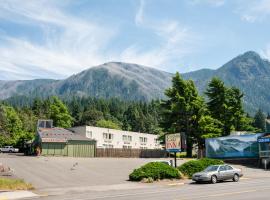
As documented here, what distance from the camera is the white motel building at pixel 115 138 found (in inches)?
3246

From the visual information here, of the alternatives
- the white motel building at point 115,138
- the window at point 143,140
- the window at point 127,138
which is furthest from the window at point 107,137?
the window at point 143,140

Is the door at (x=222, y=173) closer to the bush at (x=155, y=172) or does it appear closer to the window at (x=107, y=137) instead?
the bush at (x=155, y=172)

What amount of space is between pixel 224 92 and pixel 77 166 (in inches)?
1439

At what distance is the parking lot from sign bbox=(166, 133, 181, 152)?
5.30 metres

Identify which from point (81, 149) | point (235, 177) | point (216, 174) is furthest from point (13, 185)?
point (81, 149)

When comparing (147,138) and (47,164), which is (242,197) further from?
(147,138)

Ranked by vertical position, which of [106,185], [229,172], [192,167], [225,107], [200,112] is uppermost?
[225,107]

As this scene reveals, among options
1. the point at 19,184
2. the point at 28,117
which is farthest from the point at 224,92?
the point at 28,117

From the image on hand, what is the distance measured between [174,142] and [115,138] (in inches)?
2096

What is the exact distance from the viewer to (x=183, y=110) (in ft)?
226

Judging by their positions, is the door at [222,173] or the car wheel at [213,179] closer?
the car wheel at [213,179]

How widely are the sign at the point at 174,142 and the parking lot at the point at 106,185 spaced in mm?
5301

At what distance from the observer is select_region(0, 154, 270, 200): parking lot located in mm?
23359

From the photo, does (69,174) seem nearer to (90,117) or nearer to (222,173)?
(222,173)
